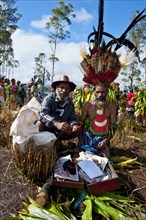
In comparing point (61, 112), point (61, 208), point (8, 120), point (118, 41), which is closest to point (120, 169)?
point (61, 112)

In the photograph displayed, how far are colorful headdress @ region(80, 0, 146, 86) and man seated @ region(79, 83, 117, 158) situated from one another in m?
0.29

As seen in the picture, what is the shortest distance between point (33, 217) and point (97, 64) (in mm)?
2731

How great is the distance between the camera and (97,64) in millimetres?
4270

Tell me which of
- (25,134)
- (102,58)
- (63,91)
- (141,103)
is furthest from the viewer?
(141,103)

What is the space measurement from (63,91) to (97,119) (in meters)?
0.62

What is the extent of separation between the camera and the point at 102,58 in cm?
438

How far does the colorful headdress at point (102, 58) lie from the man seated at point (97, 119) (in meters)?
0.29

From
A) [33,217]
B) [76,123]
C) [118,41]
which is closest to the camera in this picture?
[33,217]

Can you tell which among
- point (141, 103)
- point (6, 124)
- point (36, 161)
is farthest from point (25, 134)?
point (141, 103)

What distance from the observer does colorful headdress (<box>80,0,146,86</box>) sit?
398 cm

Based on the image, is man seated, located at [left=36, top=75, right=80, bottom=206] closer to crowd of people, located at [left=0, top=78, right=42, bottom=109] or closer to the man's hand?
the man's hand

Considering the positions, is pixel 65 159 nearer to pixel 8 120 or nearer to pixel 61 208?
pixel 61 208

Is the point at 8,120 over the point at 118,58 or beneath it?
A: beneath

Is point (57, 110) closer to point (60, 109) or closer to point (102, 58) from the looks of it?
point (60, 109)
